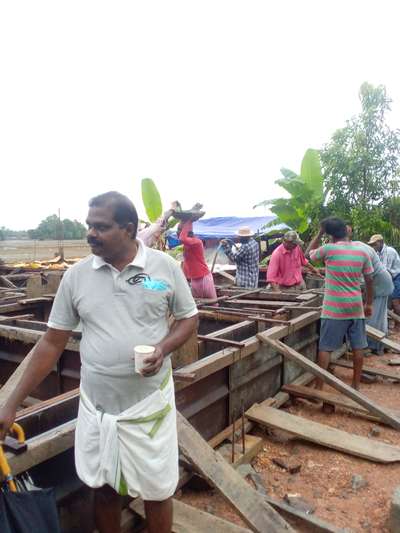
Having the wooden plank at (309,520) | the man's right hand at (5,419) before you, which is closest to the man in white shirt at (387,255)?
the wooden plank at (309,520)

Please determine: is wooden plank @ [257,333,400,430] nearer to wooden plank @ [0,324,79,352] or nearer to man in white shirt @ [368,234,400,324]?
wooden plank @ [0,324,79,352]

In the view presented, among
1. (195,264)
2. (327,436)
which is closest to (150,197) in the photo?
(195,264)

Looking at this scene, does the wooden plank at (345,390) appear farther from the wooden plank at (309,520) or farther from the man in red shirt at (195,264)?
the man in red shirt at (195,264)

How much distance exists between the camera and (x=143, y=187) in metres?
9.71

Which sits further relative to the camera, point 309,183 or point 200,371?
point 309,183

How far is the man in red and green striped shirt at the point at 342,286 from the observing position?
4516 millimetres

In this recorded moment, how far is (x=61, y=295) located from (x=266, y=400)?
2856 mm

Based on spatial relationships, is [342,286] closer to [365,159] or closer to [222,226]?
[365,159]

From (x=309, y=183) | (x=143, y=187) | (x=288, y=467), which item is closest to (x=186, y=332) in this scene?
(x=288, y=467)

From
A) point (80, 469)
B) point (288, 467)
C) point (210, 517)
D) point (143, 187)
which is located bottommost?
point (288, 467)

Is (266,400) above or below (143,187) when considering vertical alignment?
below

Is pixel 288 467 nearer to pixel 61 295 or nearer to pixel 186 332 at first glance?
pixel 186 332

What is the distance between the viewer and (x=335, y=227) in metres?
4.55

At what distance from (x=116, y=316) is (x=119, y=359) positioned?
18 cm
